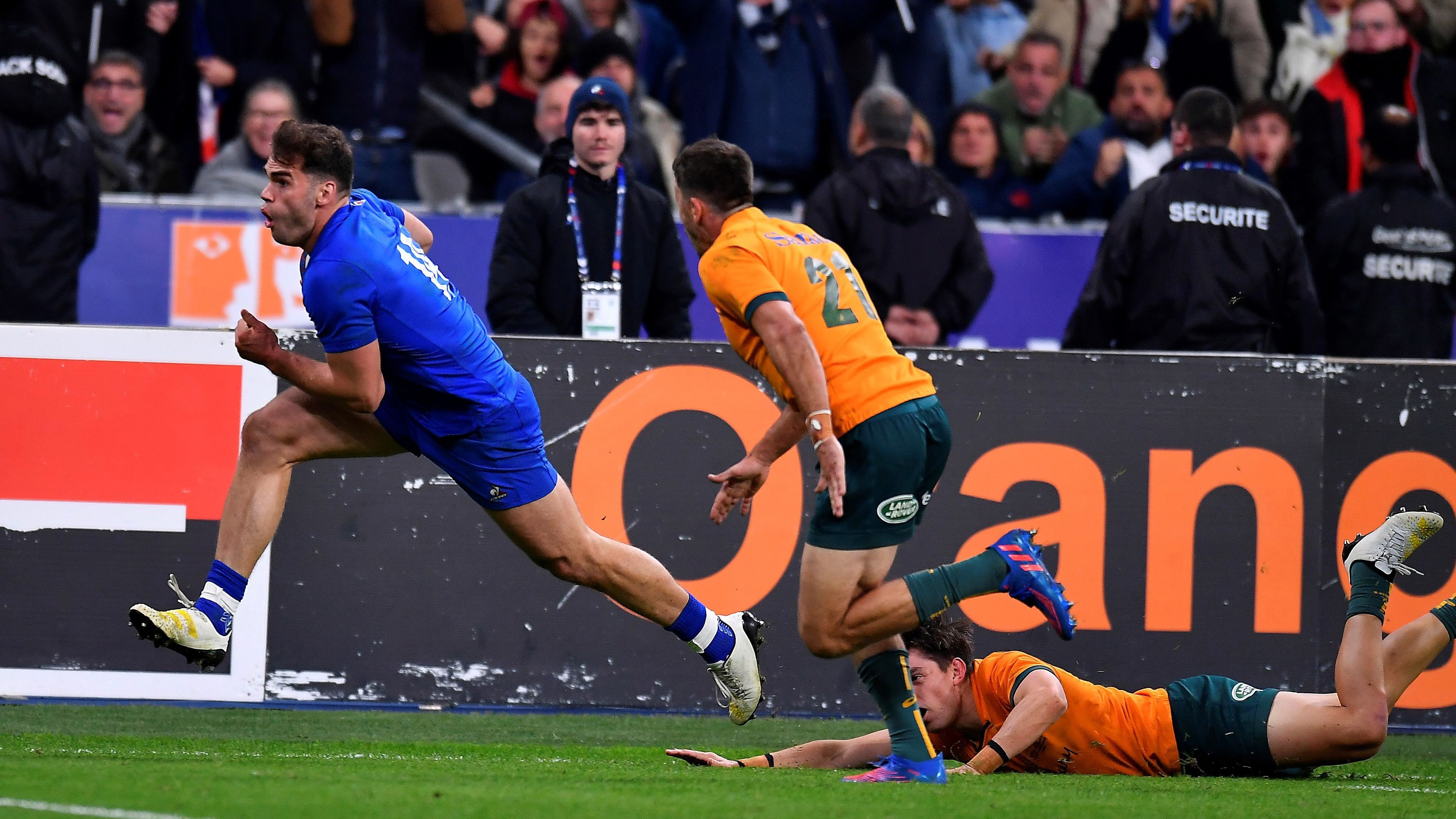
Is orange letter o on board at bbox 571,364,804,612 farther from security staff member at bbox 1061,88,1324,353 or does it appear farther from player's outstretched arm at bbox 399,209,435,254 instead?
security staff member at bbox 1061,88,1324,353

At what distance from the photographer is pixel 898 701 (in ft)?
19.0

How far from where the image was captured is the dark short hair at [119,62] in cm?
1039

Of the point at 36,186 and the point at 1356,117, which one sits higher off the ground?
the point at 1356,117

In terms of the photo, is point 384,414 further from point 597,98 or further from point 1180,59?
point 1180,59

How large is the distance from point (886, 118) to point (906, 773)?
4.21 meters

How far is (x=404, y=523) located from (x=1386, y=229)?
5.46 meters

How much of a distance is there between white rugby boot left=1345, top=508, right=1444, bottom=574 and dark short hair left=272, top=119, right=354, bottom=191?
12.3 feet

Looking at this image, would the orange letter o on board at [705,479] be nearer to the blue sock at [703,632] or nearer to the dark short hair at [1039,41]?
the blue sock at [703,632]

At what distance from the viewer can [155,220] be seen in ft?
32.9

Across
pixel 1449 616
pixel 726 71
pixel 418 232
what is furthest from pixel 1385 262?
pixel 418 232

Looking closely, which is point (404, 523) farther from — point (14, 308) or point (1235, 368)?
point (1235, 368)

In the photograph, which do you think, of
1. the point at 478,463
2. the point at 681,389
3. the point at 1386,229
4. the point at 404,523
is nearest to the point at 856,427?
the point at 478,463

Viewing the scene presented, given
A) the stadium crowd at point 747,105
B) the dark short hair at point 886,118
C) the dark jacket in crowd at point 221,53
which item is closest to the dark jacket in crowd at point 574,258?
the dark short hair at point 886,118

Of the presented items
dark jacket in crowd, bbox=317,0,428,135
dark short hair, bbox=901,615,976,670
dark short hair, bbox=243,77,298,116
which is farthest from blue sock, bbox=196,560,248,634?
dark jacket in crowd, bbox=317,0,428,135
